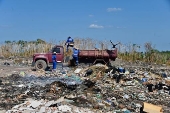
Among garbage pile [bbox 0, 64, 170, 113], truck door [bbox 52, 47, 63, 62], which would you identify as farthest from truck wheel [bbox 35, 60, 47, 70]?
garbage pile [bbox 0, 64, 170, 113]

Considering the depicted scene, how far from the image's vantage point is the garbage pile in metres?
8.52

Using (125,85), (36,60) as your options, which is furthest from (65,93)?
(36,60)

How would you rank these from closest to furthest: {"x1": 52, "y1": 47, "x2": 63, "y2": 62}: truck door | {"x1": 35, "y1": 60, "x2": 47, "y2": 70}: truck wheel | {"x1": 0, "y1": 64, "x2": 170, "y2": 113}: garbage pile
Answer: {"x1": 0, "y1": 64, "x2": 170, "y2": 113}: garbage pile → {"x1": 35, "y1": 60, "x2": 47, "y2": 70}: truck wheel → {"x1": 52, "y1": 47, "x2": 63, "y2": 62}: truck door

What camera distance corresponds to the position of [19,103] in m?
9.27

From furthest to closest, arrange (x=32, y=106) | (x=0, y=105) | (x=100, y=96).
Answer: (x=100, y=96) < (x=0, y=105) < (x=32, y=106)

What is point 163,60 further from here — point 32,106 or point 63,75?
point 32,106

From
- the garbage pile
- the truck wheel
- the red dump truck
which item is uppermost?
the red dump truck

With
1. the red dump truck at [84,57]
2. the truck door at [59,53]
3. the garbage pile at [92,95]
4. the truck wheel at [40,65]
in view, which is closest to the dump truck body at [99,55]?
the red dump truck at [84,57]

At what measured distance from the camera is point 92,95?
402 inches

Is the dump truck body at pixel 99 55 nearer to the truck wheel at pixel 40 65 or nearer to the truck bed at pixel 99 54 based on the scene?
the truck bed at pixel 99 54

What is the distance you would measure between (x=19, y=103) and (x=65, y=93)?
1.83 m

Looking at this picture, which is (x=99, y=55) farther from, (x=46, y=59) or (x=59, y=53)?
(x=46, y=59)

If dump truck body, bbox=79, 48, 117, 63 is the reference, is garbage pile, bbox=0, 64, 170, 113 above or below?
below

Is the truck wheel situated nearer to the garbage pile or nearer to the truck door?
the truck door
